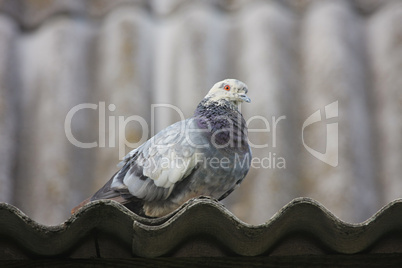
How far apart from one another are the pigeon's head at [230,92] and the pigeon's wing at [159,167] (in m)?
0.23

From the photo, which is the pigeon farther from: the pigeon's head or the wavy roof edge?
the wavy roof edge

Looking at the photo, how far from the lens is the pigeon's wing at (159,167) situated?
2807 millimetres

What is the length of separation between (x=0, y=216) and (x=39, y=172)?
1.44 meters

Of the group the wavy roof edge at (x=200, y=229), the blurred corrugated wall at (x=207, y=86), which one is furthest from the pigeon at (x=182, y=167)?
the blurred corrugated wall at (x=207, y=86)

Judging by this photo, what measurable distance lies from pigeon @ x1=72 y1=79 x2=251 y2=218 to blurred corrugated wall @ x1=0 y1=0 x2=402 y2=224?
1.87ft

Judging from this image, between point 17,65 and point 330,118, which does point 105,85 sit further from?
point 330,118

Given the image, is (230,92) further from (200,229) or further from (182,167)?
(200,229)

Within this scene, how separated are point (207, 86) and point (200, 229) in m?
1.60

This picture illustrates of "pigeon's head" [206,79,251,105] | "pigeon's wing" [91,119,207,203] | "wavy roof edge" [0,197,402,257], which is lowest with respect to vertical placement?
"wavy roof edge" [0,197,402,257]

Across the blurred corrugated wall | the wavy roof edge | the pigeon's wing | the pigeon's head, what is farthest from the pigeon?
the blurred corrugated wall

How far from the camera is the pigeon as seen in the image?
2.82 meters

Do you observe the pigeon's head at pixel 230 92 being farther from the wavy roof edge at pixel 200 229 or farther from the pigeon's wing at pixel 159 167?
the wavy roof edge at pixel 200 229

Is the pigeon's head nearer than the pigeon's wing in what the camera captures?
No

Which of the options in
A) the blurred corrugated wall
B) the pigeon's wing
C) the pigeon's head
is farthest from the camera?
the blurred corrugated wall
